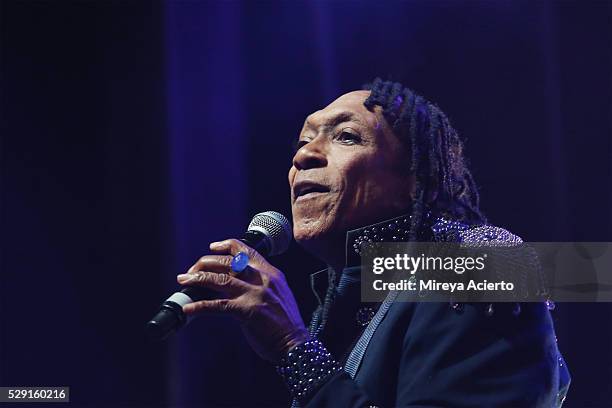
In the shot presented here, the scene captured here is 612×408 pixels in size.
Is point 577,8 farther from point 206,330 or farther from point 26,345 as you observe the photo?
point 26,345

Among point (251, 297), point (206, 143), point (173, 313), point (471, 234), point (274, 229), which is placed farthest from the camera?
point (206, 143)

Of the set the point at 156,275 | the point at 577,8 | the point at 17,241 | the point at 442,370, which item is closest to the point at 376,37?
the point at 577,8

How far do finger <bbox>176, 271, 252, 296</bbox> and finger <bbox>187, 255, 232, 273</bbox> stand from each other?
0.03 ft

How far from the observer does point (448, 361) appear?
137 centimetres

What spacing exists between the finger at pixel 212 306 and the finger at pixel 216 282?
0.02m

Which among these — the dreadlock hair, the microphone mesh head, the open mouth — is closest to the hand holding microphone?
the microphone mesh head

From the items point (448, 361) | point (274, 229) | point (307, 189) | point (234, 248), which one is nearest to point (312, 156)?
point (307, 189)

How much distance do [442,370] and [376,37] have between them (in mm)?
1259

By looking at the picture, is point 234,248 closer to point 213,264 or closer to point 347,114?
point 213,264

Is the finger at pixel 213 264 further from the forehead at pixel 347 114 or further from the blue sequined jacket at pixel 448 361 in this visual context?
the forehead at pixel 347 114

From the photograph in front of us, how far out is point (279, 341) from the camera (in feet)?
4.91

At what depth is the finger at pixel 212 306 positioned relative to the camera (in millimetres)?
1356

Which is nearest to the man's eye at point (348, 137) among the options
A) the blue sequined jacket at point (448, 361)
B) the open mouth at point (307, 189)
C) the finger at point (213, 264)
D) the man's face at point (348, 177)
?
the man's face at point (348, 177)

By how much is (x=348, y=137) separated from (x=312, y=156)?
107 mm
